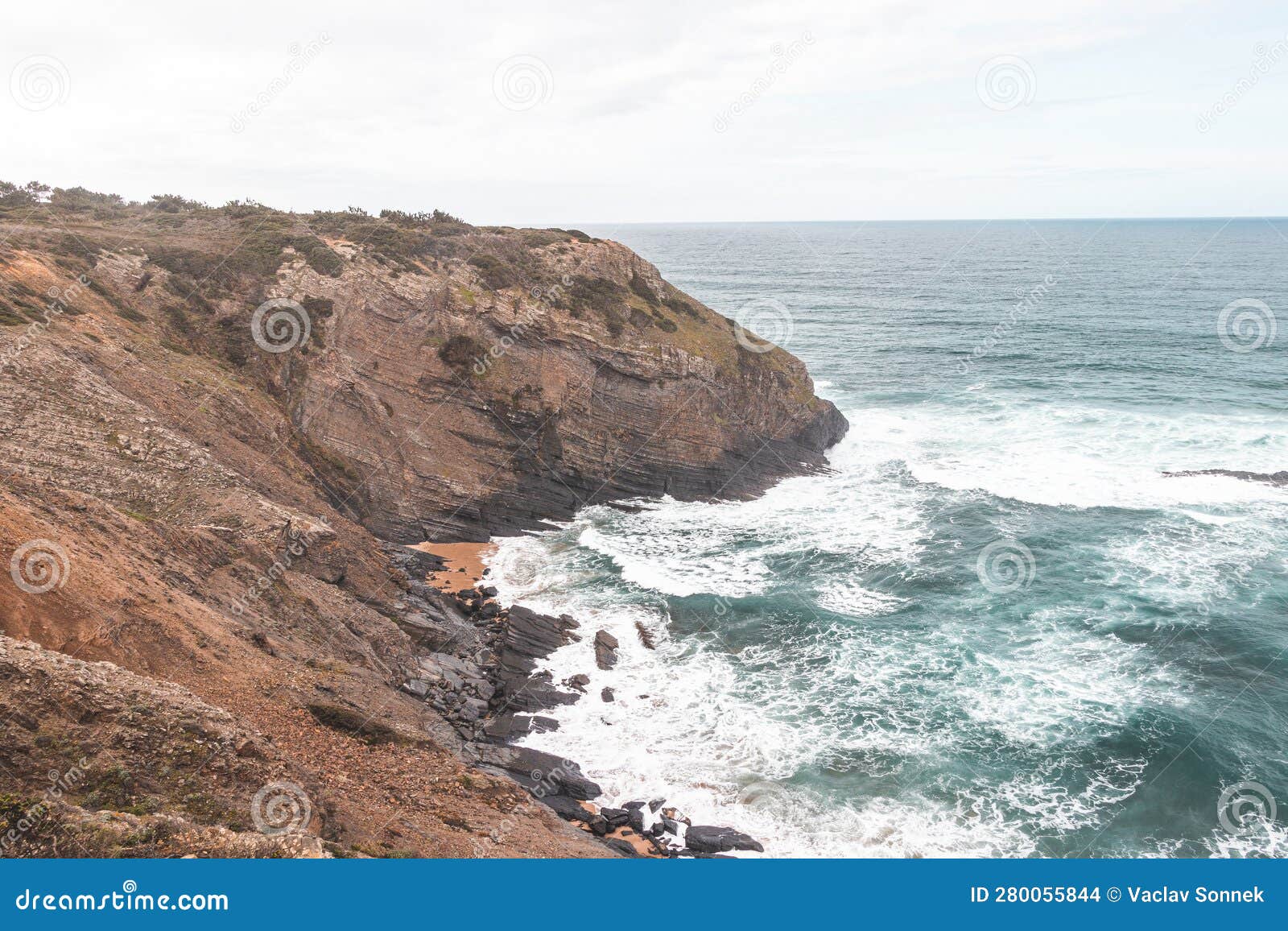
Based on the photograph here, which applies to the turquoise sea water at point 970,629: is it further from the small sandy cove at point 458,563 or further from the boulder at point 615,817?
the small sandy cove at point 458,563

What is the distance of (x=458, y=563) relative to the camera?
33.8 m

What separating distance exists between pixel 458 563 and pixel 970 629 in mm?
20435

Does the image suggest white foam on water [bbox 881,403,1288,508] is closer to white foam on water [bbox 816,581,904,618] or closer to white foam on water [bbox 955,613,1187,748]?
white foam on water [bbox 816,581,904,618]

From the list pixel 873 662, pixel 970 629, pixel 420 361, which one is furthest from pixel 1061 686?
pixel 420 361

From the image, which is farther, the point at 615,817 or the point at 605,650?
the point at 605,650

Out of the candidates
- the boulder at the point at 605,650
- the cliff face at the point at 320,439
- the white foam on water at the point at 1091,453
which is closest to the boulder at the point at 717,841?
the cliff face at the point at 320,439

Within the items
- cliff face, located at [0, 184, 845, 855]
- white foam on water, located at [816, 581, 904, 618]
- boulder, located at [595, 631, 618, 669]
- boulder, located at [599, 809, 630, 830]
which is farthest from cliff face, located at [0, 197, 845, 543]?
boulder, located at [599, 809, 630, 830]

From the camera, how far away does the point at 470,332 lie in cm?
3981

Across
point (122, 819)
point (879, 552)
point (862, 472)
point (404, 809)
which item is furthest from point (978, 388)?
point (122, 819)

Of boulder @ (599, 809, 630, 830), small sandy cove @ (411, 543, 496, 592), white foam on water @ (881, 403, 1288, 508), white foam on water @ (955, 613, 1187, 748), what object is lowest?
boulder @ (599, 809, 630, 830)

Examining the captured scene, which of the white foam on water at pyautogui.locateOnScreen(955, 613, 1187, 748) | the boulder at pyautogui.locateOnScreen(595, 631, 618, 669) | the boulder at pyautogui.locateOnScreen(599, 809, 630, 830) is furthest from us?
→ the boulder at pyautogui.locateOnScreen(595, 631, 618, 669)

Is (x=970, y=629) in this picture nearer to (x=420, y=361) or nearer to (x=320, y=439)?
(x=420, y=361)

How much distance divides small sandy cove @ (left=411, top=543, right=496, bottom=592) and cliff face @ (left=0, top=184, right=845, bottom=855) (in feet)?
2.91

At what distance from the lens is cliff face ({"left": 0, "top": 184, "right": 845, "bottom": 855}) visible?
15.6 m
